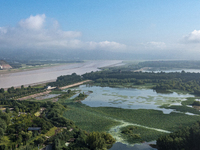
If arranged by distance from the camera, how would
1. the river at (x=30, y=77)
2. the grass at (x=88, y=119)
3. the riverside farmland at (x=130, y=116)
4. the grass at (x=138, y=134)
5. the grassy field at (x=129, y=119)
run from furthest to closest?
the river at (x=30, y=77), the grass at (x=88, y=119), the grassy field at (x=129, y=119), the riverside farmland at (x=130, y=116), the grass at (x=138, y=134)

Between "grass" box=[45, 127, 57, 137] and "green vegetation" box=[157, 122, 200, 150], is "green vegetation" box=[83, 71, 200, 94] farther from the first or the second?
"grass" box=[45, 127, 57, 137]

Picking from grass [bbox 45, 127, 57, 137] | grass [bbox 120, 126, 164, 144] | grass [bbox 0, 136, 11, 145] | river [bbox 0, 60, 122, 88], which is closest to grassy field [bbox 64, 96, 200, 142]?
grass [bbox 120, 126, 164, 144]

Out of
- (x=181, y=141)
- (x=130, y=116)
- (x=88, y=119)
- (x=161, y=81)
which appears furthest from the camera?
(x=161, y=81)

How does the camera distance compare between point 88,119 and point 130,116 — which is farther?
point 130,116

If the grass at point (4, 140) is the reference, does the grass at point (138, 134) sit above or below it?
below

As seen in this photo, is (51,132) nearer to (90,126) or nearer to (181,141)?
(90,126)

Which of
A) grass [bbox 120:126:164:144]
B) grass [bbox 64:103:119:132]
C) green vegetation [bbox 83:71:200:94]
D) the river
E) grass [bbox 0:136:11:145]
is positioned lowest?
grass [bbox 120:126:164:144]

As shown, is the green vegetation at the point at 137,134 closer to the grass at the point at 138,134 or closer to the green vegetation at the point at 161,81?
the grass at the point at 138,134

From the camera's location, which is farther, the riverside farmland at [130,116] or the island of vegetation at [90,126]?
the riverside farmland at [130,116]

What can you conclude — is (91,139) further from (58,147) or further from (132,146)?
(132,146)

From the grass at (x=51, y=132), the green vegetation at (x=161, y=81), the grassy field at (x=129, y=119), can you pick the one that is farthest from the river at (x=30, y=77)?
the grass at (x=51, y=132)

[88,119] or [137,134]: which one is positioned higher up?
[88,119]

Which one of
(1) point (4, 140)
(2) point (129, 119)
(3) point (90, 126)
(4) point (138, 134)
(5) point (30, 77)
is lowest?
(4) point (138, 134)

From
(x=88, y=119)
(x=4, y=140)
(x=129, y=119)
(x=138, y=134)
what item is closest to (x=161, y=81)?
(x=129, y=119)
